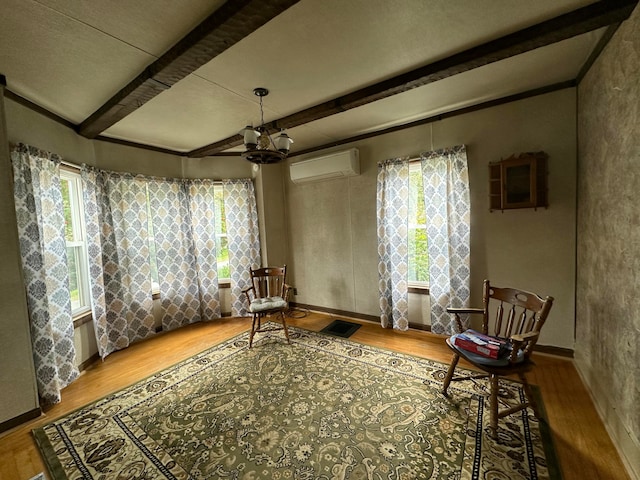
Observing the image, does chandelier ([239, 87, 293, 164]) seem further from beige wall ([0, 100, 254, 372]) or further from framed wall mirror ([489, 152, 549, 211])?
framed wall mirror ([489, 152, 549, 211])

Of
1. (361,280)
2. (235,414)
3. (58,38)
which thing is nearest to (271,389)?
(235,414)

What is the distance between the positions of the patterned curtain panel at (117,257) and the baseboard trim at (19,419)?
89 centimetres

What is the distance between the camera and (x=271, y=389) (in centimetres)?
227

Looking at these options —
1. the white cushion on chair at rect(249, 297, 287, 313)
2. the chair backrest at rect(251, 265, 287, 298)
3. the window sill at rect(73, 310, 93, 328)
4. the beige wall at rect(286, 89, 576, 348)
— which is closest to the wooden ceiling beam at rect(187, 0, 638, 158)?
the beige wall at rect(286, 89, 576, 348)

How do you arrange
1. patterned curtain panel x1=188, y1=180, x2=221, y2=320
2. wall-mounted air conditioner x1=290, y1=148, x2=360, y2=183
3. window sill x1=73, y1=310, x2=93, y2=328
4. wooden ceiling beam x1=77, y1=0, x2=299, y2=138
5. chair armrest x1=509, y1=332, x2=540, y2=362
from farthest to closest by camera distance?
patterned curtain panel x1=188, y1=180, x2=221, y2=320 < wall-mounted air conditioner x1=290, y1=148, x2=360, y2=183 < window sill x1=73, y1=310, x2=93, y2=328 < chair armrest x1=509, y1=332, x2=540, y2=362 < wooden ceiling beam x1=77, y1=0, x2=299, y2=138

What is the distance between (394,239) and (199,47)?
2637 millimetres

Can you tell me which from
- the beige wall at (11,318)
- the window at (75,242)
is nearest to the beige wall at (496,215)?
the window at (75,242)

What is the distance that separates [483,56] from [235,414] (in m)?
3.09

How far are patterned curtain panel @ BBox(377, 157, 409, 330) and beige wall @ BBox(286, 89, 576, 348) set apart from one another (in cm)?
16

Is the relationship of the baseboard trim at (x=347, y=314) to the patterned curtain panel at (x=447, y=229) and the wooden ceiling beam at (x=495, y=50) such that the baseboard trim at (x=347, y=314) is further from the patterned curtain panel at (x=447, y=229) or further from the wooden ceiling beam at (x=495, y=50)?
the wooden ceiling beam at (x=495, y=50)

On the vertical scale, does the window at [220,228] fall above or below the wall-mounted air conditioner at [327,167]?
below

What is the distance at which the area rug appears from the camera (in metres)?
1.53

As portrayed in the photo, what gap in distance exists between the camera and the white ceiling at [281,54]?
1.48 meters

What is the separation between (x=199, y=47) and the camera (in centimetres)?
162
